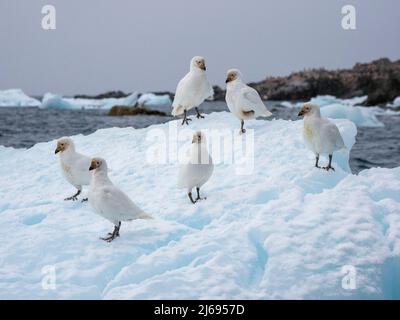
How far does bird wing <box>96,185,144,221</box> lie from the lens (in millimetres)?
5266

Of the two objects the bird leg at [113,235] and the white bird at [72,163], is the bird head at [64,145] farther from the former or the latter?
the bird leg at [113,235]

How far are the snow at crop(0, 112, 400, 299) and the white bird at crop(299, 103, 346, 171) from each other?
14.1 inches

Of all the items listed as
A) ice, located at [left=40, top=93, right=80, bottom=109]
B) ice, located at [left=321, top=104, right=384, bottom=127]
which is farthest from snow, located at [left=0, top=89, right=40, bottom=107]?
ice, located at [left=321, top=104, right=384, bottom=127]

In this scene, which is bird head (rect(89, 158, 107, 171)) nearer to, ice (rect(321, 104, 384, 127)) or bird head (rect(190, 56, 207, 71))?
bird head (rect(190, 56, 207, 71))

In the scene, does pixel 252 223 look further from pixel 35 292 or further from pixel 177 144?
pixel 177 144

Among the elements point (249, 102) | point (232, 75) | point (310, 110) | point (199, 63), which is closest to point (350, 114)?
point (199, 63)

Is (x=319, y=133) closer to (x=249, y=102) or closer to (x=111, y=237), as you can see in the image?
(x=249, y=102)

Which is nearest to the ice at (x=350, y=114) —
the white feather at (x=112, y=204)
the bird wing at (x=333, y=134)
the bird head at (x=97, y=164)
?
the bird wing at (x=333, y=134)

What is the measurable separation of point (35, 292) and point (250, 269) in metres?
1.92

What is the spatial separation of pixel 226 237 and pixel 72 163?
95.5 inches

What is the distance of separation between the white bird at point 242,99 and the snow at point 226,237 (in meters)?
0.62

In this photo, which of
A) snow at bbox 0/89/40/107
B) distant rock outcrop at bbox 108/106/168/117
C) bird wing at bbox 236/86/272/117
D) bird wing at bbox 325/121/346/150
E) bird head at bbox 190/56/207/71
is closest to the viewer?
bird wing at bbox 325/121/346/150

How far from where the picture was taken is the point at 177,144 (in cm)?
876

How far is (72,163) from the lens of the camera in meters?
6.74
